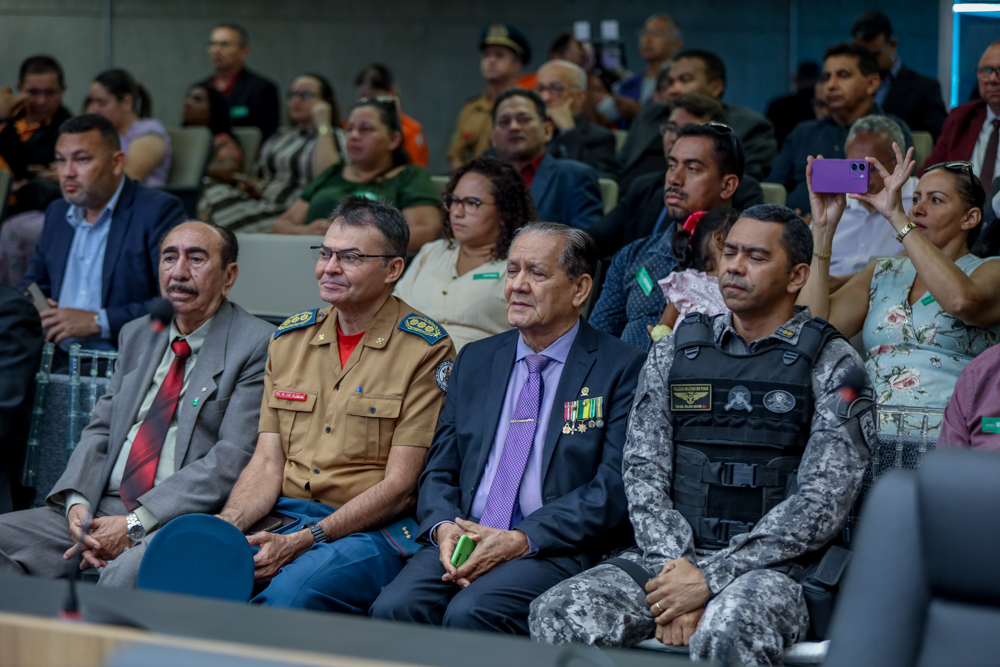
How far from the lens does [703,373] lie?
98.3 inches

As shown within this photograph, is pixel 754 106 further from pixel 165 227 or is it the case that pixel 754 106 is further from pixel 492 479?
pixel 492 479

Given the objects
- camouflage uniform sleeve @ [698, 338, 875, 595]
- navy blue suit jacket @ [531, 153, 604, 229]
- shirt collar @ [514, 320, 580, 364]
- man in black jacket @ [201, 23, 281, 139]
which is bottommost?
camouflage uniform sleeve @ [698, 338, 875, 595]

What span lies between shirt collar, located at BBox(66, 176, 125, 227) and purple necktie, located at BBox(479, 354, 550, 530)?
2.05m

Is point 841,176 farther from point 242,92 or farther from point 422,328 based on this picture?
point 242,92

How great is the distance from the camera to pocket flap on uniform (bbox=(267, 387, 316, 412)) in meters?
2.90

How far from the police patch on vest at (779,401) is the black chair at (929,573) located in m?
0.91

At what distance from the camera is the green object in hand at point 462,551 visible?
2.50m

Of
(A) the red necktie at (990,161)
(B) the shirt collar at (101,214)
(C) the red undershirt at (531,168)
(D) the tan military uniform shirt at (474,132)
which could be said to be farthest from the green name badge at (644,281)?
(D) the tan military uniform shirt at (474,132)

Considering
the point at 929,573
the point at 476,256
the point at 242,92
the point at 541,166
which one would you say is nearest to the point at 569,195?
the point at 541,166

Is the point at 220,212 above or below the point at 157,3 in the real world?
below

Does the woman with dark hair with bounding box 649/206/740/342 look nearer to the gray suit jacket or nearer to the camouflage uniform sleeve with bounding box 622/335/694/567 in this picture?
the camouflage uniform sleeve with bounding box 622/335/694/567

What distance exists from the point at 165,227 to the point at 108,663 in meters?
2.99

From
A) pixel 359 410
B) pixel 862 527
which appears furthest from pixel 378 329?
pixel 862 527

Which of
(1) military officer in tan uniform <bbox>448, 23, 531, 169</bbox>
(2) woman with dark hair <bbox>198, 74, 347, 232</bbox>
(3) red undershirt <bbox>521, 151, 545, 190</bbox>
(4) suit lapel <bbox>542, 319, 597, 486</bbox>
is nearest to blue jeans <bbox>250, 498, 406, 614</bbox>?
(4) suit lapel <bbox>542, 319, 597, 486</bbox>
